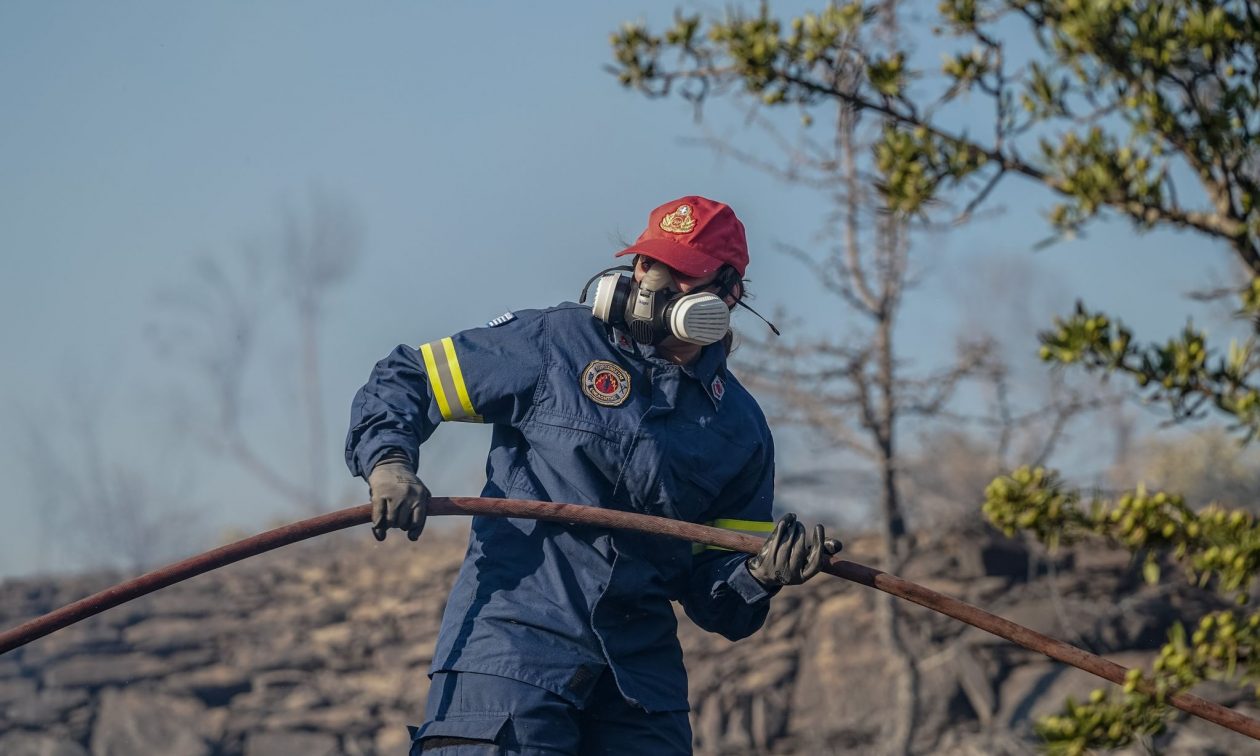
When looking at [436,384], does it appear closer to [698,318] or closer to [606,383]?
[606,383]

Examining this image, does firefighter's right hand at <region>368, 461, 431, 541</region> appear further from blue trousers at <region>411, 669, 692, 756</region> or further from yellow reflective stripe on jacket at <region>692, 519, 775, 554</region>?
yellow reflective stripe on jacket at <region>692, 519, 775, 554</region>

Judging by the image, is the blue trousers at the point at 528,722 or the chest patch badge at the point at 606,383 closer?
the blue trousers at the point at 528,722

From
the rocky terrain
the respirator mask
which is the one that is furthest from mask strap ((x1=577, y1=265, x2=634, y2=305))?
the rocky terrain

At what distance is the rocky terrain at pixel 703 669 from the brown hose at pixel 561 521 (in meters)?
5.05

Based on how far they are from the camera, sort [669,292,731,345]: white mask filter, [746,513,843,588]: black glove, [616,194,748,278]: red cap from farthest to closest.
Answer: [616,194,748,278]: red cap, [669,292,731,345]: white mask filter, [746,513,843,588]: black glove

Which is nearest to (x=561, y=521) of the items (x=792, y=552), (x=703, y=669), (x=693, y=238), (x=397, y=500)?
(x=397, y=500)

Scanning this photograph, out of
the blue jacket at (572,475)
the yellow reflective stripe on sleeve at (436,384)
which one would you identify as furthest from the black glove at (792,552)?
the yellow reflective stripe on sleeve at (436,384)

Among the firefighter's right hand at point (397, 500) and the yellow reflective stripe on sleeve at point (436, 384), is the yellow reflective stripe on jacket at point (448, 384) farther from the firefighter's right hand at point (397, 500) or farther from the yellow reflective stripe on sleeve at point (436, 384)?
the firefighter's right hand at point (397, 500)

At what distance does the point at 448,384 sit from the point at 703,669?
20.1 feet

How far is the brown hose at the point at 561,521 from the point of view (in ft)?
11.6

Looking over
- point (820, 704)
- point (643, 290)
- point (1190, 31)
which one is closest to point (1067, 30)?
point (1190, 31)

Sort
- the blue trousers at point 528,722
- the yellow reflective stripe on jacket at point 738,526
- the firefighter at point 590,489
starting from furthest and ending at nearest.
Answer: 1. the yellow reflective stripe on jacket at point 738,526
2. the firefighter at point 590,489
3. the blue trousers at point 528,722

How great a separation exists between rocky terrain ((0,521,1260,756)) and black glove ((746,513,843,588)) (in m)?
5.37

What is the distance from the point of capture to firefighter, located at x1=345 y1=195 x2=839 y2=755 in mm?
3512
